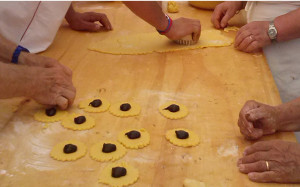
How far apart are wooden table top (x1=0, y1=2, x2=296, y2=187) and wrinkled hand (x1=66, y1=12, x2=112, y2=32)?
0.05m

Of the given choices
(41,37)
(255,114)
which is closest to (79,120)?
(255,114)

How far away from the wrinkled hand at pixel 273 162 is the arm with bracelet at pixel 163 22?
78cm

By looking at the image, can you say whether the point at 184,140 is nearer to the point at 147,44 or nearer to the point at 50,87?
the point at 50,87

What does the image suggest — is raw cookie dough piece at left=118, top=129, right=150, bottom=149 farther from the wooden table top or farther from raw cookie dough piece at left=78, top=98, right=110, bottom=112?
raw cookie dough piece at left=78, top=98, right=110, bottom=112

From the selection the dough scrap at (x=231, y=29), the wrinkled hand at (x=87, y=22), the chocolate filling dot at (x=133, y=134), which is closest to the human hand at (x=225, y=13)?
the dough scrap at (x=231, y=29)

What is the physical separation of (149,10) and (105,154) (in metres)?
0.75

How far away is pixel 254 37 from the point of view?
5.20ft

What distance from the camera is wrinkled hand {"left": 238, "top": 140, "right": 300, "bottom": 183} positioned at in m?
0.86

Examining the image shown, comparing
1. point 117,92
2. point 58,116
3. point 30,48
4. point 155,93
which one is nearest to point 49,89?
point 58,116

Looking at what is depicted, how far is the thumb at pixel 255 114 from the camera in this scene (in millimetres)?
1006

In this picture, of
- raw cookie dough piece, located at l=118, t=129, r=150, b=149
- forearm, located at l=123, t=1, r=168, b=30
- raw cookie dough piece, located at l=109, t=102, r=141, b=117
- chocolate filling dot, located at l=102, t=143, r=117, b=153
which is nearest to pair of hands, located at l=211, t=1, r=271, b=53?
forearm, located at l=123, t=1, r=168, b=30

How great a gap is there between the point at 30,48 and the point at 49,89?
0.49 meters

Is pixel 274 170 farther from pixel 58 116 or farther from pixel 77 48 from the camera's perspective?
pixel 77 48

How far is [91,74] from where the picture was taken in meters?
1.41
